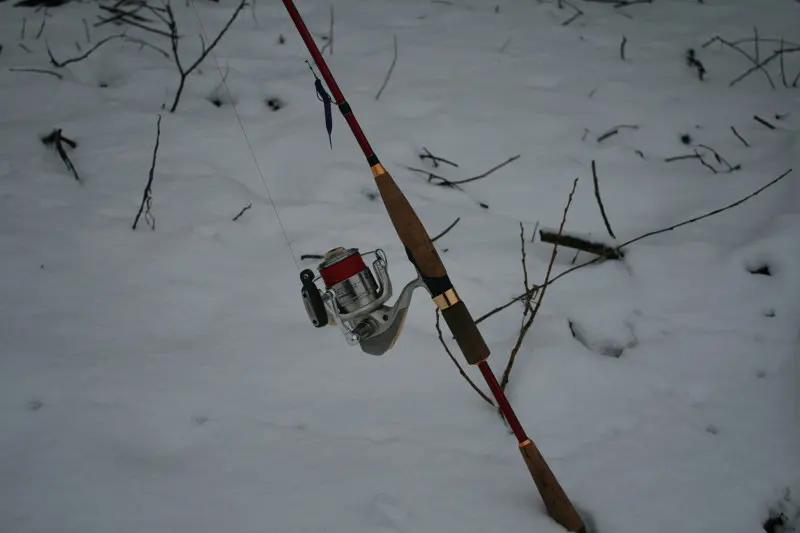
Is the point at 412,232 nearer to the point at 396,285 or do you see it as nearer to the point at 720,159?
the point at 396,285

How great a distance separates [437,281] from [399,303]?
10 centimetres

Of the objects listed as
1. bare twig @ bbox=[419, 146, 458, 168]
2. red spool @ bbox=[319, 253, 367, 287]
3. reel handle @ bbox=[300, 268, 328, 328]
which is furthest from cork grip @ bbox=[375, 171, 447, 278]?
bare twig @ bbox=[419, 146, 458, 168]

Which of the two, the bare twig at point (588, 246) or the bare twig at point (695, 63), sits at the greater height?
the bare twig at point (695, 63)

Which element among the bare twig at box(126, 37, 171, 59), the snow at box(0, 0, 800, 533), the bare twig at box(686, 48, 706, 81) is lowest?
the snow at box(0, 0, 800, 533)

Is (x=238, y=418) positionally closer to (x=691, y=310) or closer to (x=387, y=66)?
(x=691, y=310)

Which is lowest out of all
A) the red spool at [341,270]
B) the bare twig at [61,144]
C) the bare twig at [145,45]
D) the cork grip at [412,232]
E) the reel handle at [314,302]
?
the bare twig at [61,144]

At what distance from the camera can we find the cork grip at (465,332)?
1452 mm

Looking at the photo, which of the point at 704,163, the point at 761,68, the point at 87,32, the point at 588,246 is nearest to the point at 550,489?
the point at 588,246

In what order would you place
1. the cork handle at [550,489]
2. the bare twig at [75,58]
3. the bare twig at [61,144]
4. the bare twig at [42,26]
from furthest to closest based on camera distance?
the bare twig at [42,26] → the bare twig at [75,58] → the bare twig at [61,144] → the cork handle at [550,489]

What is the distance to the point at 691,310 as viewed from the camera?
6.72 ft

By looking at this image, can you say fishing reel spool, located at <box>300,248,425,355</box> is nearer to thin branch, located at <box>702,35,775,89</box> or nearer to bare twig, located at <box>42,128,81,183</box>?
bare twig, located at <box>42,128,81,183</box>

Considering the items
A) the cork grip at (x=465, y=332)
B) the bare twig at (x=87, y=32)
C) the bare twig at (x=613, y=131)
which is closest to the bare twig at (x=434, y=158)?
the bare twig at (x=613, y=131)

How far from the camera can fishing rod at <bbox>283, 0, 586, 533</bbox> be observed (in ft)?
4.73

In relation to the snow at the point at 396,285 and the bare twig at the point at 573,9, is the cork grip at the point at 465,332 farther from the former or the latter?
the bare twig at the point at 573,9
